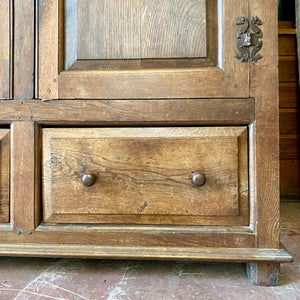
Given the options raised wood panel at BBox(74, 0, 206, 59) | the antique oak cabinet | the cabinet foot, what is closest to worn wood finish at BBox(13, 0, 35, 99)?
the antique oak cabinet

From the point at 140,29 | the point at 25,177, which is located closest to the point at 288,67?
the point at 140,29

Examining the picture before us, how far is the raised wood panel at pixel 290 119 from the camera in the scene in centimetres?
170

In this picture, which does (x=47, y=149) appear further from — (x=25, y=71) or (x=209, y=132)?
(x=209, y=132)

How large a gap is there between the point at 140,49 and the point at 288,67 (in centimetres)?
133

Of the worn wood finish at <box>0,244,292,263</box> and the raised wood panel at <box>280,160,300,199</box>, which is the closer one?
the worn wood finish at <box>0,244,292,263</box>

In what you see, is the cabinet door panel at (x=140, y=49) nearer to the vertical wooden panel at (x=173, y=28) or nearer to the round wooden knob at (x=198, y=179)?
the vertical wooden panel at (x=173, y=28)

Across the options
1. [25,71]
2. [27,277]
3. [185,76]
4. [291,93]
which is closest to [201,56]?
[185,76]

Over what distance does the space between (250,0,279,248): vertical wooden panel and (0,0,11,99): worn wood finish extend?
57 cm

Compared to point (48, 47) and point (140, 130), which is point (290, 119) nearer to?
point (140, 130)

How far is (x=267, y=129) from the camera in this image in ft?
2.10

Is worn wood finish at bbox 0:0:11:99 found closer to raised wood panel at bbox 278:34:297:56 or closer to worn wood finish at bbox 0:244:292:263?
worn wood finish at bbox 0:244:292:263

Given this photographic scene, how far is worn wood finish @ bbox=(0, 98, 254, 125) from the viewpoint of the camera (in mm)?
651

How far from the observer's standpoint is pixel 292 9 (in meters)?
1.78

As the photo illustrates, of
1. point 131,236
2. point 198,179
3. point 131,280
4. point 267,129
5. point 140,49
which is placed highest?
point 140,49
